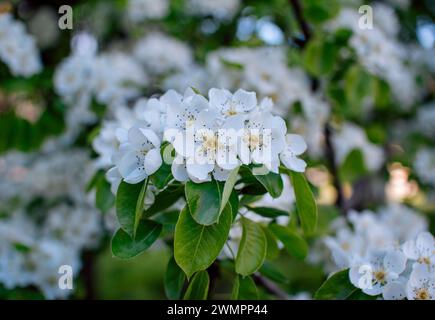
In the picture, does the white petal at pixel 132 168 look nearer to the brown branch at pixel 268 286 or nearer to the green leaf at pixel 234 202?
the green leaf at pixel 234 202

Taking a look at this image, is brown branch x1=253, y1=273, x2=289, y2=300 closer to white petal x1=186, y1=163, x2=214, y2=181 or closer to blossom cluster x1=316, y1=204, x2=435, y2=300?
blossom cluster x1=316, y1=204, x2=435, y2=300

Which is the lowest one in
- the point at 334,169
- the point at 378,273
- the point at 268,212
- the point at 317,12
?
the point at 334,169

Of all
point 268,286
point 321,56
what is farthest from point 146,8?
point 268,286

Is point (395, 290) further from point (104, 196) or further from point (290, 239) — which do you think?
point (104, 196)

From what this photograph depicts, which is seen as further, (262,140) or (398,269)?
(398,269)

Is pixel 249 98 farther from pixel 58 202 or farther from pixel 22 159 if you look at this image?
pixel 22 159

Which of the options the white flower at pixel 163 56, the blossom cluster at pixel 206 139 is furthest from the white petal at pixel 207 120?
the white flower at pixel 163 56

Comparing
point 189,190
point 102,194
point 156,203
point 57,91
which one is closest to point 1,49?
point 57,91
